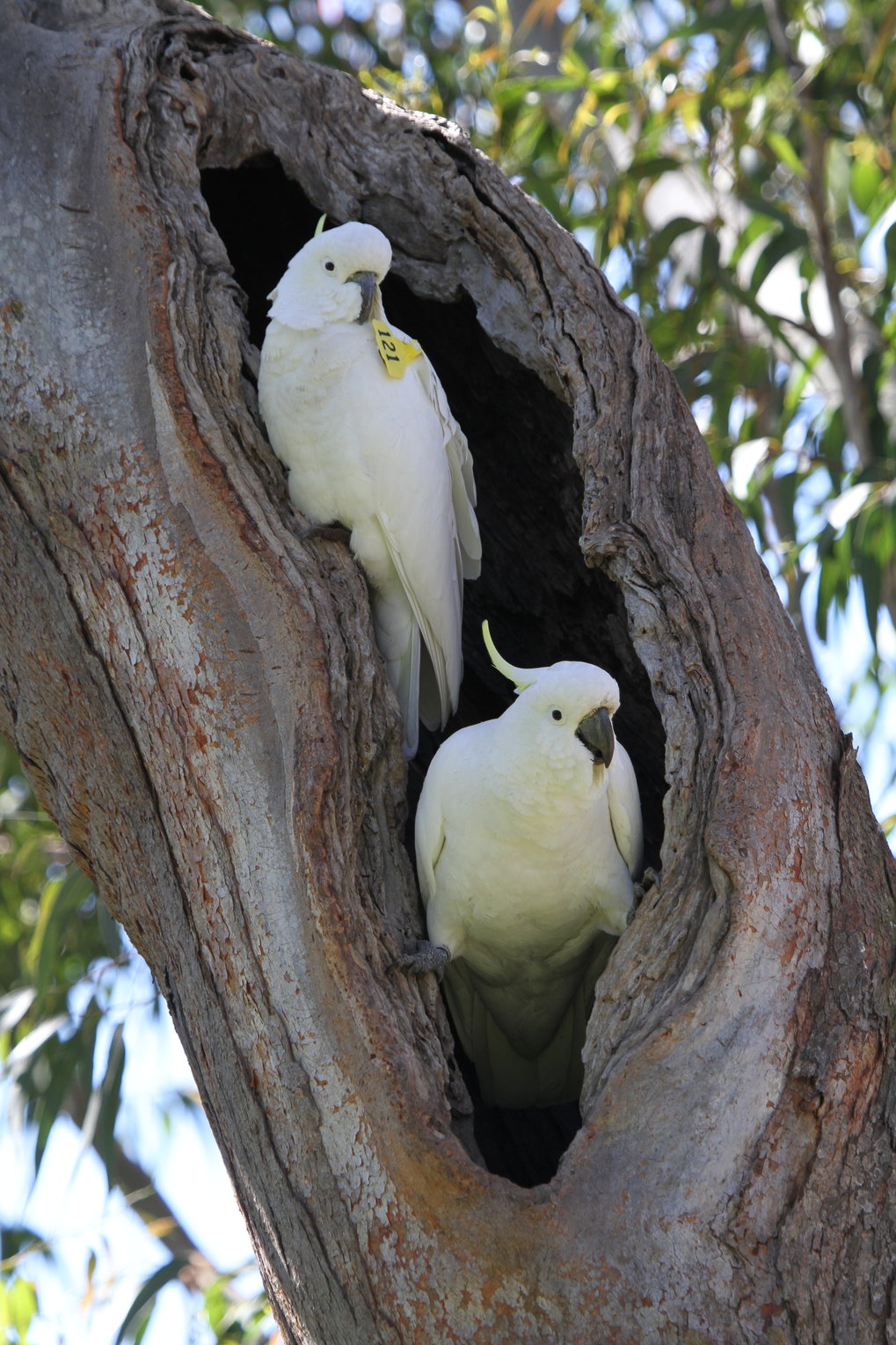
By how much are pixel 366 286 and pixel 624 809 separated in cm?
87

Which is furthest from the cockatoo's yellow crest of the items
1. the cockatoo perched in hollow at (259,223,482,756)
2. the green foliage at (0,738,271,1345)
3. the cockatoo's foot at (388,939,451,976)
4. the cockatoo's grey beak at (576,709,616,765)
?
the green foliage at (0,738,271,1345)

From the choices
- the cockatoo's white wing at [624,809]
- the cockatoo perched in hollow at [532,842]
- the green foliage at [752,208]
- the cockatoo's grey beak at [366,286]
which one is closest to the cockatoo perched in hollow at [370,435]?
the cockatoo's grey beak at [366,286]

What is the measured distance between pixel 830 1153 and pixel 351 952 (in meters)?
0.56

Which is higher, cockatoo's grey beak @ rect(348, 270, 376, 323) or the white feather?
cockatoo's grey beak @ rect(348, 270, 376, 323)

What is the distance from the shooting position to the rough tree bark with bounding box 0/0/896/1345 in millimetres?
1383

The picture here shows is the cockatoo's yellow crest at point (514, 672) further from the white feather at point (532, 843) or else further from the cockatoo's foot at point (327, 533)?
the cockatoo's foot at point (327, 533)

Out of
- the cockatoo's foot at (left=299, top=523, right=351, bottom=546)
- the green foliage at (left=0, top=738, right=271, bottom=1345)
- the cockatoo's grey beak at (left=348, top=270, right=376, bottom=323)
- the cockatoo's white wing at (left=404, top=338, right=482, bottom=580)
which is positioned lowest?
the green foliage at (left=0, top=738, right=271, bottom=1345)

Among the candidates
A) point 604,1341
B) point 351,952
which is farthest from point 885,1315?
point 351,952

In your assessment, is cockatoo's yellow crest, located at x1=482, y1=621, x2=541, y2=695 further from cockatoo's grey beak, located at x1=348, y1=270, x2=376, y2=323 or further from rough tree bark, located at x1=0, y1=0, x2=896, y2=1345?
cockatoo's grey beak, located at x1=348, y1=270, x2=376, y2=323

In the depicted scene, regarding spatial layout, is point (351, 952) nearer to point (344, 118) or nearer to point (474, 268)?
point (474, 268)

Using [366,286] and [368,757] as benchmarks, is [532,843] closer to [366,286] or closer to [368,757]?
[368,757]

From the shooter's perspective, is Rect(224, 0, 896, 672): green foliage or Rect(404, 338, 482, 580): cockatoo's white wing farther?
Rect(224, 0, 896, 672): green foliage

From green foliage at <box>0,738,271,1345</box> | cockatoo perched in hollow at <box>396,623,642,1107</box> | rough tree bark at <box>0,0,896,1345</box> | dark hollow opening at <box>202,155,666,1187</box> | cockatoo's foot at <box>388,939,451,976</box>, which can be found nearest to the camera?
rough tree bark at <box>0,0,896,1345</box>

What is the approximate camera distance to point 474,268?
2.17 meters
